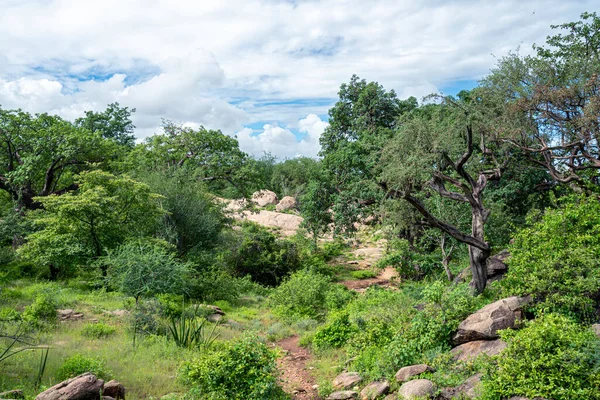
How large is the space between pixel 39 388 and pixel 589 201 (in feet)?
42.0

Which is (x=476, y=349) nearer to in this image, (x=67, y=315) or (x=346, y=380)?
(x=346, y=380)

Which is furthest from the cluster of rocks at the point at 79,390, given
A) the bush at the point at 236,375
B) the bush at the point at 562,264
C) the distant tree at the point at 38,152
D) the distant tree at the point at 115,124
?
the distant tree at the point at 115,124

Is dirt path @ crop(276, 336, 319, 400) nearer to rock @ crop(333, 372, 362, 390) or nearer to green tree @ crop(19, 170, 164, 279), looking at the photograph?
rock @ crop(333, 372, 362, 390)

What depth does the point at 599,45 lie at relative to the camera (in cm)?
1630

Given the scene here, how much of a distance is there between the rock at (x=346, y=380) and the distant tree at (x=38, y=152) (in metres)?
17.3

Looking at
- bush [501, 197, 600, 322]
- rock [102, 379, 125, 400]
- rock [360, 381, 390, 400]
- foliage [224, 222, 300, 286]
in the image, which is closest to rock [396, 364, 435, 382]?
rock [360, 381, 390, 400]

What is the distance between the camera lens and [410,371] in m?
8.29

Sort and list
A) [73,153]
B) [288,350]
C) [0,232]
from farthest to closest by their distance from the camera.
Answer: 1. [73,153]
2. [0,232]
3. [288,350]

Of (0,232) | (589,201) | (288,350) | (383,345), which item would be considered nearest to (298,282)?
(288,350)

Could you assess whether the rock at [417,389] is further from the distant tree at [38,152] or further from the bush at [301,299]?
the distant tree at [38,152]

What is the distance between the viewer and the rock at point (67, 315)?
12.9 m

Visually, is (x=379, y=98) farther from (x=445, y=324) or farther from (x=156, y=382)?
(x=156, y=382)

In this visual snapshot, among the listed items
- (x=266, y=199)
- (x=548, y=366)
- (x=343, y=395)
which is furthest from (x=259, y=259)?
(x=266, y=199)

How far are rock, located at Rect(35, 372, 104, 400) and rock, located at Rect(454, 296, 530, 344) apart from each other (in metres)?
6.81
